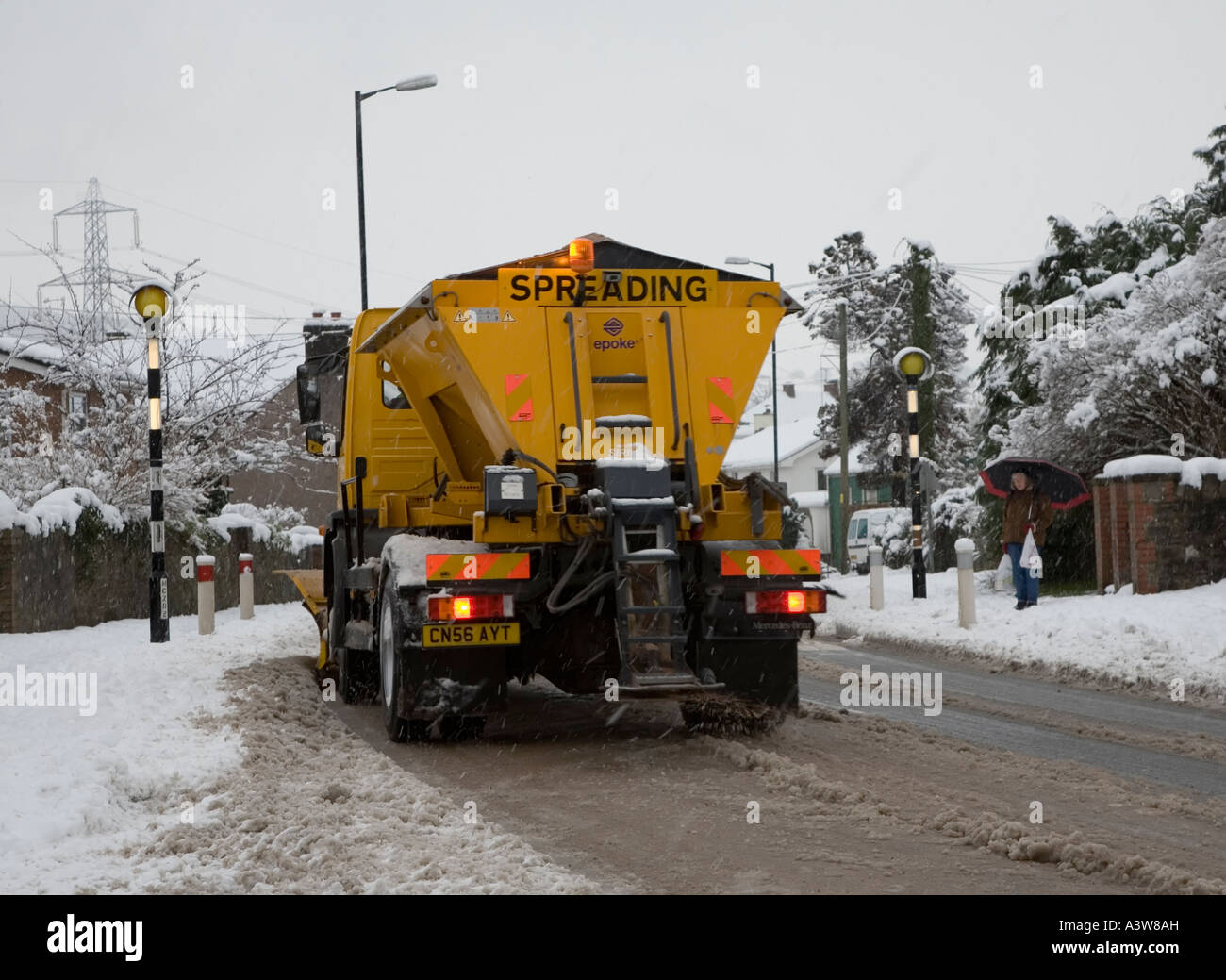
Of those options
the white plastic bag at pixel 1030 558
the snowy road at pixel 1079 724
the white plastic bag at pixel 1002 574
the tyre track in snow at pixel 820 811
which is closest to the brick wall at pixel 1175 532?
the white plastic bag at pixel 1030 558

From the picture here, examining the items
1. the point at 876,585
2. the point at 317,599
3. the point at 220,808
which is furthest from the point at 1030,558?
the point at 220,808

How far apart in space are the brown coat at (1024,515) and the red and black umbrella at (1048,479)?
0.85 m

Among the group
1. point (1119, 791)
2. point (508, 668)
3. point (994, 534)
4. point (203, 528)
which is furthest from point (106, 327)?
point (1119, 791)

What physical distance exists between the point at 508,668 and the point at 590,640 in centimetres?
58

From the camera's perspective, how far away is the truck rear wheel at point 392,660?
8.13 meters

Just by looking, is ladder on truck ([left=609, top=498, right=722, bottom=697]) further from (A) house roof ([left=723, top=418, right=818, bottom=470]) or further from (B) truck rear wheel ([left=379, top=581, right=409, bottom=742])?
(A) house roof ([left=723, top=418, right=818, bottom=470])

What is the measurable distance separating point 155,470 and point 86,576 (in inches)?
119

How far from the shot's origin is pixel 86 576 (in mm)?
17000

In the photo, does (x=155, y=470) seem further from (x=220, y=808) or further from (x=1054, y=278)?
(x=1054, y=278)

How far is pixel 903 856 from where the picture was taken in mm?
5273

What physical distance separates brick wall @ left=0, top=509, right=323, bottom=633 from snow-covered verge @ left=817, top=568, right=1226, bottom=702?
7703 millimetres

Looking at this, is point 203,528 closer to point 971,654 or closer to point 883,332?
point 971,654

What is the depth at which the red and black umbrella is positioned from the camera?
18172mm
